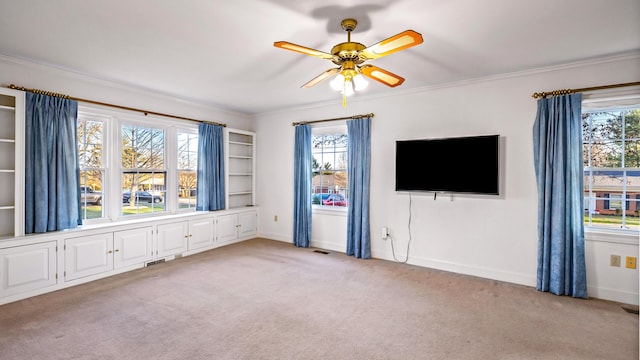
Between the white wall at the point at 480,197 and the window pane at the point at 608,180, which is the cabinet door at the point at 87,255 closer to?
the white wall at the point at 480,197

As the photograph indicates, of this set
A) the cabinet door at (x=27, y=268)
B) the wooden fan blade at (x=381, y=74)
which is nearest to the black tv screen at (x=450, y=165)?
the wooden fan blade at (x=381, y=74)

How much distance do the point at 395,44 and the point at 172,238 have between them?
4064 millimetres

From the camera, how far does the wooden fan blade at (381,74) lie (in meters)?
2.58

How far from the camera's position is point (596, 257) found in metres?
3.22

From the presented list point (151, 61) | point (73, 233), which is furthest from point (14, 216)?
point (151, 61)

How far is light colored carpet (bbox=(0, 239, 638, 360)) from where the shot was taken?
2.25 metres

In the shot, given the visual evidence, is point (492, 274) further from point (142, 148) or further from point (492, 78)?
point (142, 148)

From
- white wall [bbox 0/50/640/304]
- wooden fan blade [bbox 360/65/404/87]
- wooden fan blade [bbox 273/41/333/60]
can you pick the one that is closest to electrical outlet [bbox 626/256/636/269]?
white wall [bbox 0/50/640/304]

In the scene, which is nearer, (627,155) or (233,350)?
(233,350)

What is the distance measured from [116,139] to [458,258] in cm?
488

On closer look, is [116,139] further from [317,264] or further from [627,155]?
[627,155]

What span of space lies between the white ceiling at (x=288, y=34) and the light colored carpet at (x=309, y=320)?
2.50 metres

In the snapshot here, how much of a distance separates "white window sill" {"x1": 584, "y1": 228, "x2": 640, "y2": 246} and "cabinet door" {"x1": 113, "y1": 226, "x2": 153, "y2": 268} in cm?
532

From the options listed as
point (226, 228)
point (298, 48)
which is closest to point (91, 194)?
point (226, 228)
